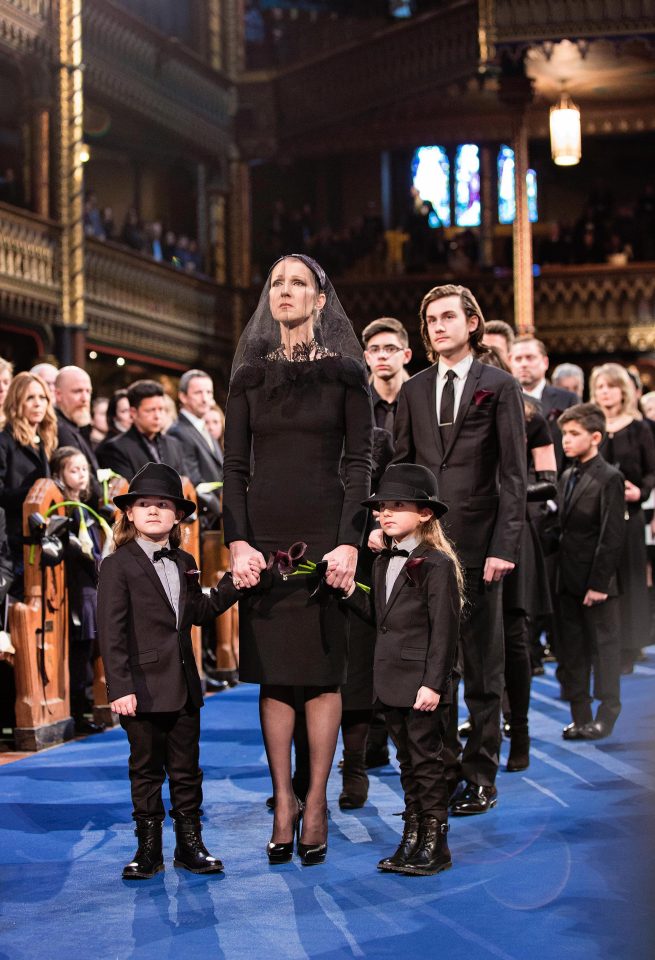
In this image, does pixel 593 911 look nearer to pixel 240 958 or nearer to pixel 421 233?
pixel 240 958

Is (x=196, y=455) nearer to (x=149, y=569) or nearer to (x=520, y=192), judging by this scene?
(x=149, y=569)

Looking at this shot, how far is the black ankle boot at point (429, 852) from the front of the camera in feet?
12.3

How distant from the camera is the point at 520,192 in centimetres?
1493

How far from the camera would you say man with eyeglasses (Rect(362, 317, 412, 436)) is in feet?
17.3

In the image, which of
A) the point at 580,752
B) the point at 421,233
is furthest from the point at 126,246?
the point at 580,752

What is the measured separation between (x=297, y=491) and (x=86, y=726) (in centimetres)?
296

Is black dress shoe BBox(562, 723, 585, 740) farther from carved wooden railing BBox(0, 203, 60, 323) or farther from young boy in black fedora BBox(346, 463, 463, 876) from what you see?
carved wooden railing BBox(0, 203, 60, 323)

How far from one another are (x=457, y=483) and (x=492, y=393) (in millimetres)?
325

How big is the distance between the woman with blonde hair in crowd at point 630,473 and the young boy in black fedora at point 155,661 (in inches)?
151

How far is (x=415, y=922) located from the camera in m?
3.33

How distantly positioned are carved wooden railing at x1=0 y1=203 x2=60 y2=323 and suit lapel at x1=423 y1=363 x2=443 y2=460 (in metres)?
10.2

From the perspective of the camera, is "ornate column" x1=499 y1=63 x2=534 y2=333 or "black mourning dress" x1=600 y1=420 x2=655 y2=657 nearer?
"black mourning dress" x1=600 y1=420 x2=655 y2=657

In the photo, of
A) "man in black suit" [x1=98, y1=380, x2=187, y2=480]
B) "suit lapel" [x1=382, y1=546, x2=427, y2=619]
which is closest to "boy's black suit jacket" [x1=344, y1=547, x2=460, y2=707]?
"suit lapel" [x1=382, y1=546, x2=427, y2=619]

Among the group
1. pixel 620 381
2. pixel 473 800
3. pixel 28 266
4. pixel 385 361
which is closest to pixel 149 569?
pixel 473 800
